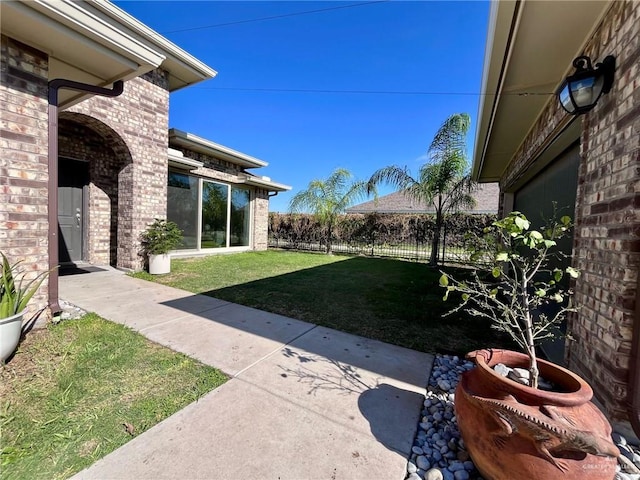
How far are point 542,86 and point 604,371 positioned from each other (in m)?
3.19

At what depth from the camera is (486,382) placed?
1487 mm

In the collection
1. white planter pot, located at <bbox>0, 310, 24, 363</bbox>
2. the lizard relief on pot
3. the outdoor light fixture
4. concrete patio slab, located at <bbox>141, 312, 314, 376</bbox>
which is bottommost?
concrete patio slab, located at <bbox>141, 312, 314, 376</bbox>

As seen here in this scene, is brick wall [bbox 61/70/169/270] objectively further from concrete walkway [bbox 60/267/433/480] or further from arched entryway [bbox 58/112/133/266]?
concrete walkway [bbox 60/267/433/480]

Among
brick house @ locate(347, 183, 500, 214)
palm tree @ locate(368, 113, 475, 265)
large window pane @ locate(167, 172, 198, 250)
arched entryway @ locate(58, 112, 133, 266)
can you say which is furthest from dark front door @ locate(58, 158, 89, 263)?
brick house @ locate(347, 183, 500, 214)

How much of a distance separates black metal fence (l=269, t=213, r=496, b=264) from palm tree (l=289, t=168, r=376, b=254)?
0.86m

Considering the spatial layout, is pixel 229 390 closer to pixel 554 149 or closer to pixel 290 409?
pixel 290 409

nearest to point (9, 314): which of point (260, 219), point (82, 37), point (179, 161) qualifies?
point (82, 37)

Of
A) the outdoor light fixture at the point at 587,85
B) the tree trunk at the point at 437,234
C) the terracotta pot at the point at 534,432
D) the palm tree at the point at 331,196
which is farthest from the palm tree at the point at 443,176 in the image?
the terracotta pot at the point at 534,432

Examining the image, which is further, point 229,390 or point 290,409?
point 229,390

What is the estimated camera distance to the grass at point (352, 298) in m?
3.58

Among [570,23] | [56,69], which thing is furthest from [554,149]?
[56,69]

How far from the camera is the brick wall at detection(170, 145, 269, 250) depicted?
30.6 feet

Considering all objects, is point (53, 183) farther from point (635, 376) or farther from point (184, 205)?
point (184, 205)

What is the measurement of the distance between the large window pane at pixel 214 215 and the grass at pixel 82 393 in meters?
6.85
